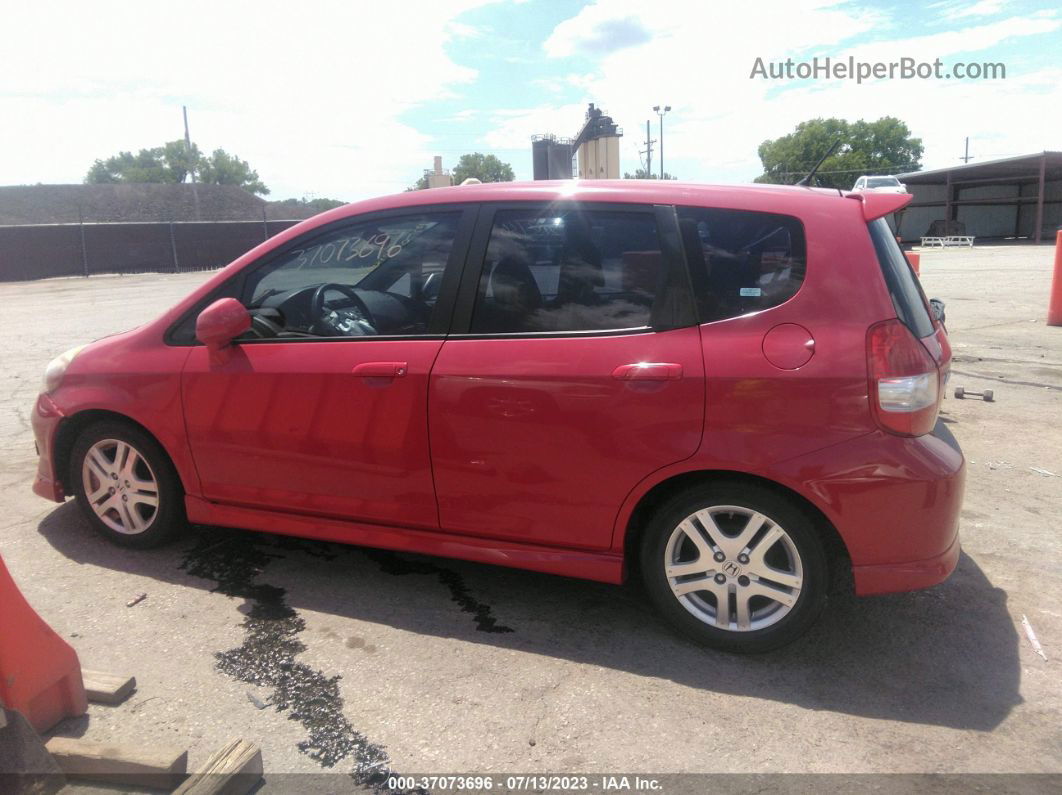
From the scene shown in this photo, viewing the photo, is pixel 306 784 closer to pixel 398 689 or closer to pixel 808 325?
pixel 398 689

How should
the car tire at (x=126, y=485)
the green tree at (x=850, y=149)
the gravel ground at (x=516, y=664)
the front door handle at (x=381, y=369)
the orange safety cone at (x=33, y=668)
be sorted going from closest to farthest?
the orange safety cone at (x=33, y=668)
the gravel ground at (x=516, y=664)
the front door handle at (x=381, y=369)
the car tire at (x=126, y=485)
the green tree at (x=850, y=149)

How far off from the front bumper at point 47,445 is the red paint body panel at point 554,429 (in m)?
2.15

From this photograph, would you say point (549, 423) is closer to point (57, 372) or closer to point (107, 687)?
point (107, 687)

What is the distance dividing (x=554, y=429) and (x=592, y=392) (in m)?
0.21

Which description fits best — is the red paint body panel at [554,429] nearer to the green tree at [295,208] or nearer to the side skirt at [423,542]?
the side skirt at [423,542]

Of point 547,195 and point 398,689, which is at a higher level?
point 547,195

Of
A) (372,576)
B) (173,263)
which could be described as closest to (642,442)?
(372,576)

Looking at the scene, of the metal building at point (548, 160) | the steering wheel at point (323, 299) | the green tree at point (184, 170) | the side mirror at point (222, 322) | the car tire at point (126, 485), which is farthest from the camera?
the green tree at point (184, 170)

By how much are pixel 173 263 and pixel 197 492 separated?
31.1 m

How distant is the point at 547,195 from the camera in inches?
131

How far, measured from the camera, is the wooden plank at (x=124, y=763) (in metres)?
2.34

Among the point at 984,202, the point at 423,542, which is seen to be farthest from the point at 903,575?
the point at 984,202

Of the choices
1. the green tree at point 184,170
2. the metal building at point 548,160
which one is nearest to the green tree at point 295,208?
the green tree at point 184,170

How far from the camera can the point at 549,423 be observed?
314 cm
